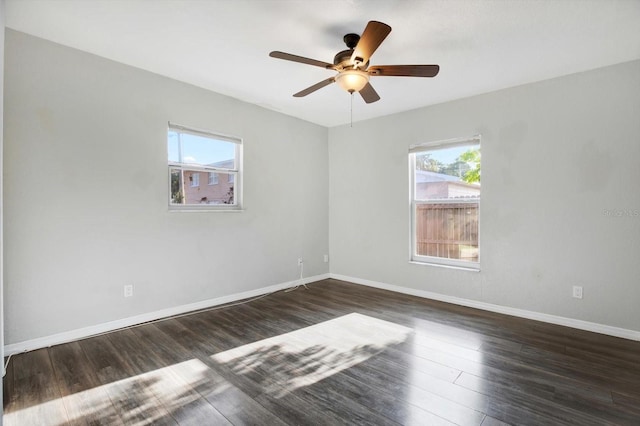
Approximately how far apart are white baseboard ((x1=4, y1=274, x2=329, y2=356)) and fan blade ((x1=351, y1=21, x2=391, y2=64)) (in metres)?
3.01

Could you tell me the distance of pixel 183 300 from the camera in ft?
11.4

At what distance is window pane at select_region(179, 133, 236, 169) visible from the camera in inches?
140

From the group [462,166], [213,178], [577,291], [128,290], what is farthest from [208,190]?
[577,291]

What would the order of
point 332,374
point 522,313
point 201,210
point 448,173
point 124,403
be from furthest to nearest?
point 448,173 → point 201,210 → point 522,313 → point 332,374 → point 124,403

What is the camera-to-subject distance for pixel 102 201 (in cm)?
290

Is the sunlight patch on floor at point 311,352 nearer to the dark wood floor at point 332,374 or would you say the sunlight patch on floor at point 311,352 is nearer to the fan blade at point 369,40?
the dark wood floor at point 332,374

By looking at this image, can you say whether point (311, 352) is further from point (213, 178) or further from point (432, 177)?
point (432, 177)

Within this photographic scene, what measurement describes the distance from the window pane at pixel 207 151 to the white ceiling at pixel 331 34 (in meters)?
0.64

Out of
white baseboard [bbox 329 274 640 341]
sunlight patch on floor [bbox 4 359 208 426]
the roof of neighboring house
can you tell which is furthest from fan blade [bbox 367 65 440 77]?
white baseboard [bbox 329 274 640 341]

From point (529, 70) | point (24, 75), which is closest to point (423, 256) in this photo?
point (529, 70)

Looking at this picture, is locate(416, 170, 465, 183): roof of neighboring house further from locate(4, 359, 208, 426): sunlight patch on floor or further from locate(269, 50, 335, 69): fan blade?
locate(4, 359, 208, 426): sunlight patch on floor

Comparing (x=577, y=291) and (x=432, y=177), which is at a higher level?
(x=432, y=177)

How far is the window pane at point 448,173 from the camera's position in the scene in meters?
3.83

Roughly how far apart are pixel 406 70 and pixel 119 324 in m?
3.39
